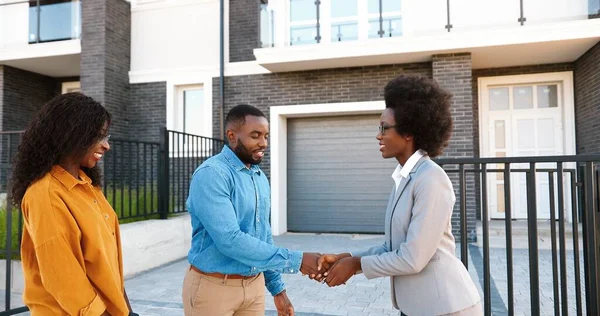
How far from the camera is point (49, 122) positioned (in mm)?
1652

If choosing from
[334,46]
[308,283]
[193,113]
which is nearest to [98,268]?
[308,283]

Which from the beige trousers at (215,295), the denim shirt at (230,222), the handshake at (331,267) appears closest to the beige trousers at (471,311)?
the handshake at (331,267)

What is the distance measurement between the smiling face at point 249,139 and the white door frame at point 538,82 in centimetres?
856

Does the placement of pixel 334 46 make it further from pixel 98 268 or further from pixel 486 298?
pixel 98 268

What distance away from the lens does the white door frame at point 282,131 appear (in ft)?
31.9

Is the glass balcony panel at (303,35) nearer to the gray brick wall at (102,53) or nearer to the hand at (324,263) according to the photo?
the gray brick wall at (102,53)

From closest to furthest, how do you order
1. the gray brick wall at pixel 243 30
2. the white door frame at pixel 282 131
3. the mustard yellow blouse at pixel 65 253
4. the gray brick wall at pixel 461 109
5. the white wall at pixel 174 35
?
the mustard yellow blouse at pixel 65 253, the gray brick wall at pixel 461 109, the white door frame at pixel 282 131, the gray brick wall at pixel 243 30, the white wall at pixel 174 35

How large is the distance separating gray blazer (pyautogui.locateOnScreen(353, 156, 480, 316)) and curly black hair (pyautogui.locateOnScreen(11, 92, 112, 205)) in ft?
4.29

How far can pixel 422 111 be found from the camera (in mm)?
1956

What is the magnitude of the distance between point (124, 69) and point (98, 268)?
10.3 meters

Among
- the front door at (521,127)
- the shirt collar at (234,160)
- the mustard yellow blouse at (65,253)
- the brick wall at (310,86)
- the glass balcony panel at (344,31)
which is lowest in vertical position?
the mustard yellow blouse at (65,253)

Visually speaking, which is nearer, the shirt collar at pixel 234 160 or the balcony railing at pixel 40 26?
the shirt collar at pixel 234 160

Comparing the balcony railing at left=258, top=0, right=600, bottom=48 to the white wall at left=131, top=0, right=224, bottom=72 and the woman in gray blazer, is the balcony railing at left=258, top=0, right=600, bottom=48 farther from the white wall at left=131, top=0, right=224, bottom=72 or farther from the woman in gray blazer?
the woman in gray blazer

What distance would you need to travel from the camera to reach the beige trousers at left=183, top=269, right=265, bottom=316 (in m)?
2.20
